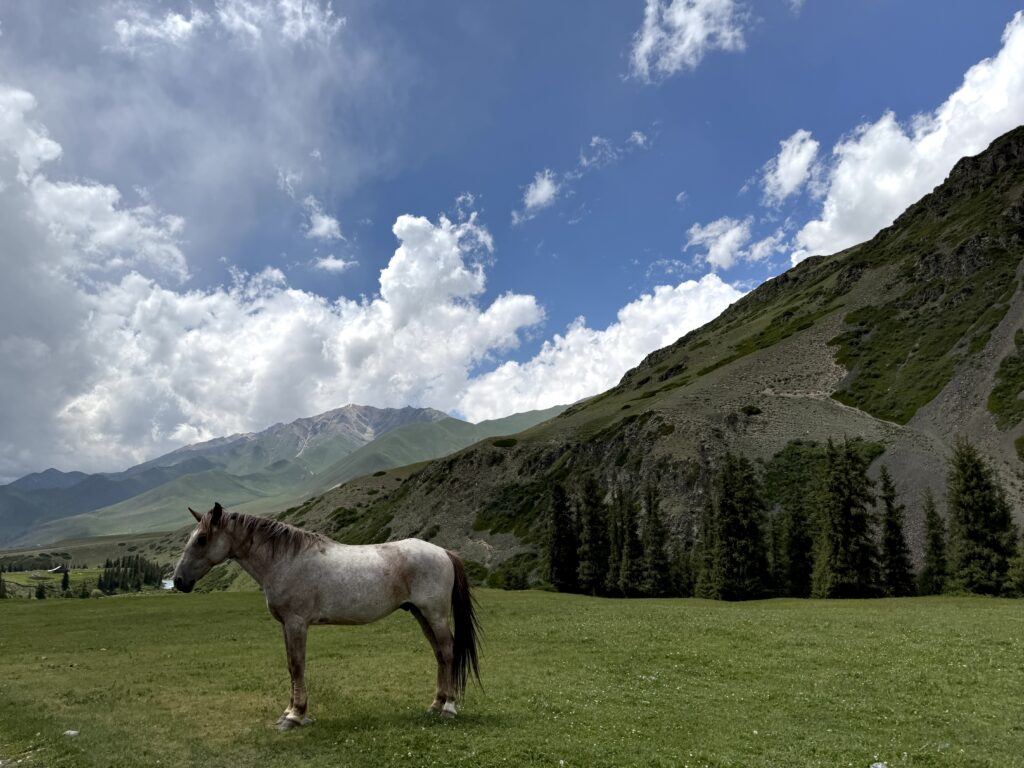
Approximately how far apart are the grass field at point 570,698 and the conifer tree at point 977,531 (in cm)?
3118

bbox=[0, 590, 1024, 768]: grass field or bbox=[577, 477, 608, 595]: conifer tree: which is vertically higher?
bbox=[0, 590, 1024, 768]: grass field

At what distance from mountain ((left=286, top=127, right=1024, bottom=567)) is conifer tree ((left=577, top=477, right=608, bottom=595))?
52.1 ft

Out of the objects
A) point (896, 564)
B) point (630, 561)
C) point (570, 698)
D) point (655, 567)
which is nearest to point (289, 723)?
point (570, 698)

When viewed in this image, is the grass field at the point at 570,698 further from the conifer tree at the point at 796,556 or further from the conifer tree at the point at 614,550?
the conifer tree at the point at 614,550

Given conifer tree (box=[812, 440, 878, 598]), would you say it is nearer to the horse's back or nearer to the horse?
the horse

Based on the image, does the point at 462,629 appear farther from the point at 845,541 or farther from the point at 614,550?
the point at 614,550

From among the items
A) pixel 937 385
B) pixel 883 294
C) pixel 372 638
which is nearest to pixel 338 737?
pixel 372 638

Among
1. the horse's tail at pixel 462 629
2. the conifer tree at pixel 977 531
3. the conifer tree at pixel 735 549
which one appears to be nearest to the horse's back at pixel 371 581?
the horse's tail at pixel 462 629

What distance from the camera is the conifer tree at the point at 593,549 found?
283 feet

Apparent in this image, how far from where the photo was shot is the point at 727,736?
40.1 ft

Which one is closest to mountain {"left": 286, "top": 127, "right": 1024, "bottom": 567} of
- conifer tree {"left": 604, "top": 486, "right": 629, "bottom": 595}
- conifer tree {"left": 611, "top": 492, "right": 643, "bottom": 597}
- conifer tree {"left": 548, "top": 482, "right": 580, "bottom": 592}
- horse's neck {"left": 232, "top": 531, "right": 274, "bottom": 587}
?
conifer tree {"left": 548, "top": 482, "right": 580, "bottom": 592}

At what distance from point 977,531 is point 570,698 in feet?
197

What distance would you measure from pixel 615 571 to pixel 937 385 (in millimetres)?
76540

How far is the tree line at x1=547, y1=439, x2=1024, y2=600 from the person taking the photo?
56031 mm
